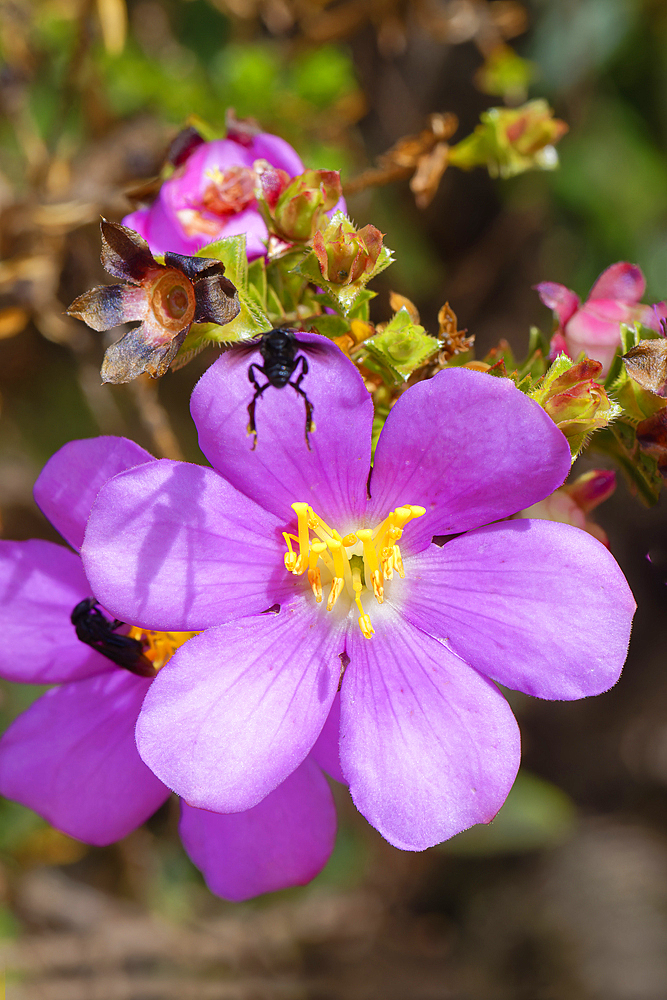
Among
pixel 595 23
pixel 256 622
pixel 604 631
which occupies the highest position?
pixel 595 23

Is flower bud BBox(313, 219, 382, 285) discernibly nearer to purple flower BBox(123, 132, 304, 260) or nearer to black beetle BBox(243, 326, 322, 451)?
black beetle BBox(243, 326, 322, 451)

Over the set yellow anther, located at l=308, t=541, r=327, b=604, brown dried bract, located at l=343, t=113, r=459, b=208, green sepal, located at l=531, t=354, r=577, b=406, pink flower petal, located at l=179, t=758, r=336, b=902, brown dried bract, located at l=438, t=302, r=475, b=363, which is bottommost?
pink flower petal, located at l=179, t=758, r=336, b=902

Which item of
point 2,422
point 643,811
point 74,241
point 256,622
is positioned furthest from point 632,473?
point 643,811

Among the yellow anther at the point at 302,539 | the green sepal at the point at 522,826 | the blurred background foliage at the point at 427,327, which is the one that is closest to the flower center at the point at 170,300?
the yellow anther at the point at 302,539

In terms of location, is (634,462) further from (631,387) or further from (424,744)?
(424,744)

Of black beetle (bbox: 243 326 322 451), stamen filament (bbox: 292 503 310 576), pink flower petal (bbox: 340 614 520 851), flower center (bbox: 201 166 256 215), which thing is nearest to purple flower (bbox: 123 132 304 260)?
flower center (bbox: 201 166 256 215)

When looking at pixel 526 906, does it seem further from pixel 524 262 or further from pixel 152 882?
pixel 524 262

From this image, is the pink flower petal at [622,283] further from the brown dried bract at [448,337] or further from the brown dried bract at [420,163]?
the brown dried bract at [420,163]
